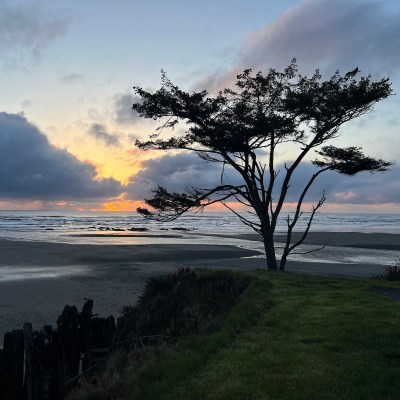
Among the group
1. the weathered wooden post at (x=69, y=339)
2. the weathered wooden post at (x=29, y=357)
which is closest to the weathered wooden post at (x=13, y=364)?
the weathered wooden post at (x=29, y=357)

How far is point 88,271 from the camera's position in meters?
26.8

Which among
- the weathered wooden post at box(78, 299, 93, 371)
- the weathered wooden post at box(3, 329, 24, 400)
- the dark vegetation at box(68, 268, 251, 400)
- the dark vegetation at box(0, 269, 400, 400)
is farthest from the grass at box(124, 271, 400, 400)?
the weathered wooden post at box(78, 299, 93, 371)

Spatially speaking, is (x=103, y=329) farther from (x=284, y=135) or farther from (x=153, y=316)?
(x=284, y=135)

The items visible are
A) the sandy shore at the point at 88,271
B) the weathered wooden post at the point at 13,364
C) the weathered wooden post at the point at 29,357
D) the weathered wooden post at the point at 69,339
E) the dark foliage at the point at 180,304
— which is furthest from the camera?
the sandy shore at the point at 88,271

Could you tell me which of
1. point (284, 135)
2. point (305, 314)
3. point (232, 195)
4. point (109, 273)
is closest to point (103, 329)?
point (305, 314)

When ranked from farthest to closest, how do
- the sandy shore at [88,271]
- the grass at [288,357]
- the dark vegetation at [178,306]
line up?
the sandy shore at [88,271] < the dark vegetation at [178,306] < the grass at [288,357]

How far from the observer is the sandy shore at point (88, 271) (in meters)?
17.3

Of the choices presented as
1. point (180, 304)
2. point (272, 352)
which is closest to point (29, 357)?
point (272, 352)

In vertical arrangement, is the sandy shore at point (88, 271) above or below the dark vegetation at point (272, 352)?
below

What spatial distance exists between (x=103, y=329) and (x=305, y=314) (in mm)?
5618

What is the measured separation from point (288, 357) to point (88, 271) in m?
21.9

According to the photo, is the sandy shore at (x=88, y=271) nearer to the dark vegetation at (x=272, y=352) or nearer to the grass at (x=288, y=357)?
the dark vegetation at (x=272, y=352)

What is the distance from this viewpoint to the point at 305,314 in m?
9.13

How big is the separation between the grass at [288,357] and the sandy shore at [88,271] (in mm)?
8818
